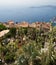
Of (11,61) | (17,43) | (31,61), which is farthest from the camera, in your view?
(17,43)

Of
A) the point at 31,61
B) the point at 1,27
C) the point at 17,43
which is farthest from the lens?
the point at 1,27

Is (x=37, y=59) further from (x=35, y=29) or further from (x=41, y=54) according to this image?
(x=35, y=29)

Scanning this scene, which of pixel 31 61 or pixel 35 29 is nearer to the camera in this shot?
pixel 31 61

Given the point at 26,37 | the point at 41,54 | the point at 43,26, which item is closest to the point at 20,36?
the point at 26,37

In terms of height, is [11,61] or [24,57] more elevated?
[24,57]

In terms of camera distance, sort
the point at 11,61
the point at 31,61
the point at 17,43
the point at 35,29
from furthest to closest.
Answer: the point at 35,29 → the point at 17,43 → the point at 11,61 → the point at 31,61

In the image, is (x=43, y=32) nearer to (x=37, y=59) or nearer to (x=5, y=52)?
(x=5, y=52)

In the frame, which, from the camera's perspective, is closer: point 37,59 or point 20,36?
point 37,59

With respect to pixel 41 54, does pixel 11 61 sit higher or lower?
lower

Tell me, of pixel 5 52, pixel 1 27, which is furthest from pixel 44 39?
pixel 1 27
